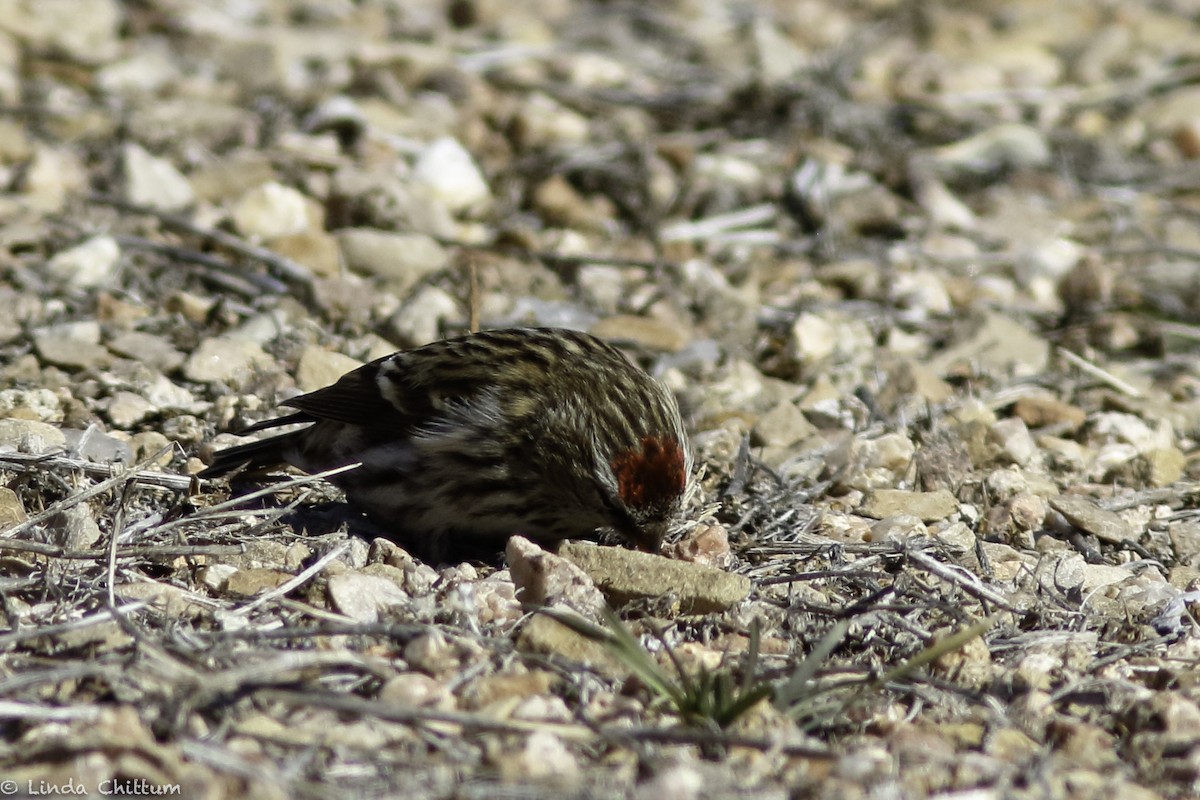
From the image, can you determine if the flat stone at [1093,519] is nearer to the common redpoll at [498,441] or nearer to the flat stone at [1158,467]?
the flat stone at [1158,467]

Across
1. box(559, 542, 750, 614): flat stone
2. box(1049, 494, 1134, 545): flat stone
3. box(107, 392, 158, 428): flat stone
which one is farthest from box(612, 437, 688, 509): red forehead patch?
box(107, 392, 158, 428): flat stone

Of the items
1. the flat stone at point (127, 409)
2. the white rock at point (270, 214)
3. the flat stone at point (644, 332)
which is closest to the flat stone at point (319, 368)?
the flat stone at point (127, 409)

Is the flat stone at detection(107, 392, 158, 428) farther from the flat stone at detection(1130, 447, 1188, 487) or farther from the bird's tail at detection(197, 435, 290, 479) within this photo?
the flat stone at detection(1130, 447, 1188, 487)

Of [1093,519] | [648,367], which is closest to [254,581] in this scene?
[648,367]

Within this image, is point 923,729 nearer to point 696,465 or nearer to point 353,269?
point 696,465

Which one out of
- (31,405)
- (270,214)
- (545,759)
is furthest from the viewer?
(270,214)

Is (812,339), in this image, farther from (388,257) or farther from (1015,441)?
(388,257)
